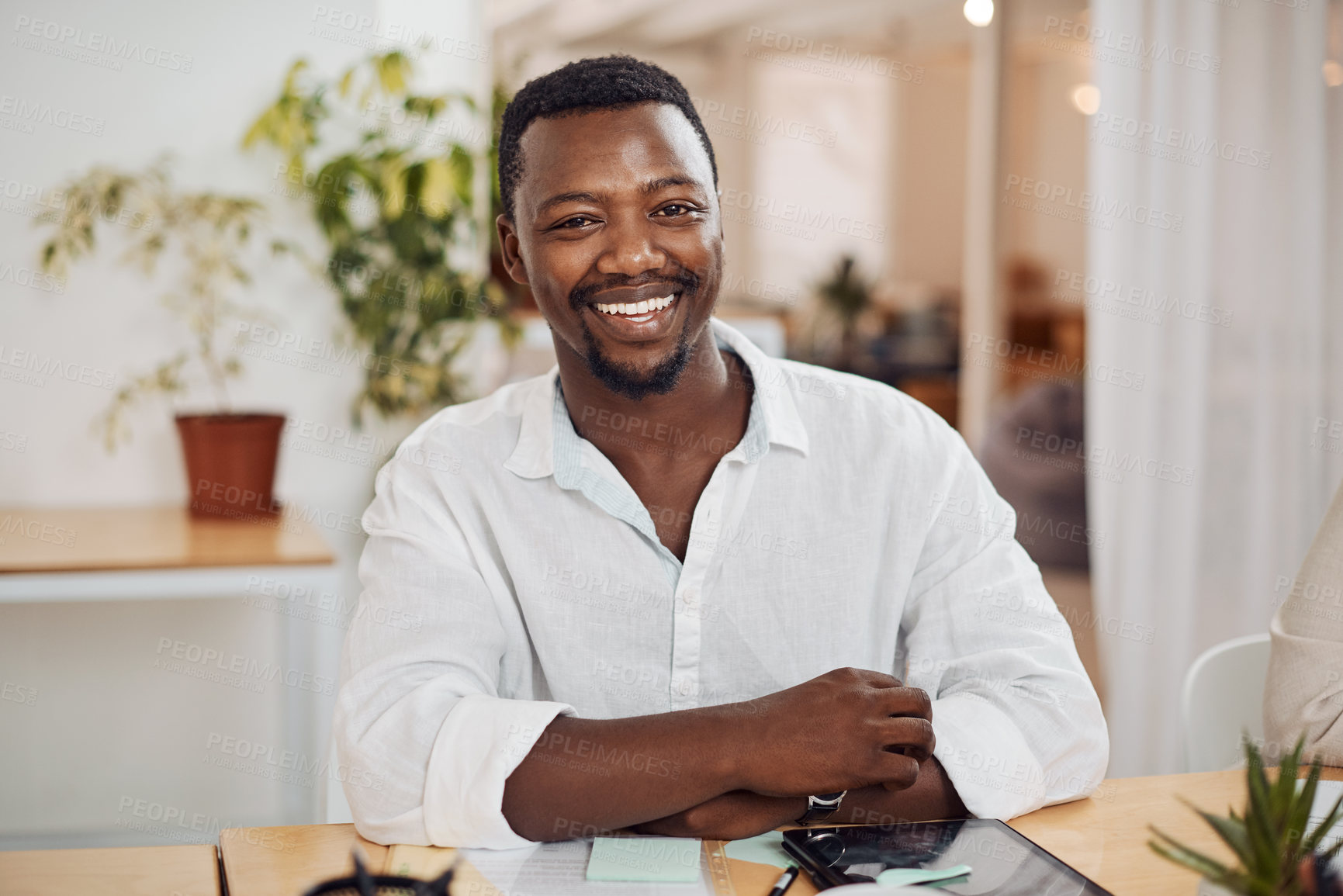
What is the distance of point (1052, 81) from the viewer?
6.89m

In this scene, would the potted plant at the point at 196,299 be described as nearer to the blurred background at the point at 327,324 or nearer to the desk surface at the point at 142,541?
the blurred background at the point at 327,324

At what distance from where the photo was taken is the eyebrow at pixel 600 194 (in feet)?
4.27

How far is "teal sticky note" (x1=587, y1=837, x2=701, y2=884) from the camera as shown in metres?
0.95

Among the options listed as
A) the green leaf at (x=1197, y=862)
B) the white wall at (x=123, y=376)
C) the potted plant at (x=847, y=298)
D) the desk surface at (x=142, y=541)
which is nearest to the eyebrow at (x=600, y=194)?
the green leaf at (x=1197, y=862)

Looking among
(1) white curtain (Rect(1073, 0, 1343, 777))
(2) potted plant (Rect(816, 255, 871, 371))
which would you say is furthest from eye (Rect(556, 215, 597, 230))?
(2) potted plant (Rect(816, 255, 871, 371))

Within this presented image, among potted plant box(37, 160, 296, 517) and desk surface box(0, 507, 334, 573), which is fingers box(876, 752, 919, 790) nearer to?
desk surface box(0, 507, 334, 573)

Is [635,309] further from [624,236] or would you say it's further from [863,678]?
[863,678]

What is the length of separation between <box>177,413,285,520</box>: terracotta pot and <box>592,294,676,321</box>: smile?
1.37 meters

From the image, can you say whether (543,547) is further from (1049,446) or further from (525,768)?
(1049,446)

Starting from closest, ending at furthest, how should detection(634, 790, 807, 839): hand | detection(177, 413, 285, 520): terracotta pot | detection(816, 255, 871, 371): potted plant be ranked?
detection(634, 790, 807, 839): hand < detection(177, 413, 285, 520): terracotta pot < detection(816, 255, 871, 371): potted plant

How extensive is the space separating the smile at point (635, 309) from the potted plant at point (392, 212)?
4.45ft

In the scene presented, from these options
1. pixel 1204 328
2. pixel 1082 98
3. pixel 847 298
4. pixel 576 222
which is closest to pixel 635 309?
pixel 576 222

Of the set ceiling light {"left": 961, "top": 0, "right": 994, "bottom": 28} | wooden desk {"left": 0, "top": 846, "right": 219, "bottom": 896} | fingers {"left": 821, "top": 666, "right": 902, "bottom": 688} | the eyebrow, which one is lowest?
wooden desk {"left": 0, "top": 846, "right": 219, "bottom": 896}

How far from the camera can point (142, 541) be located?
2256 mm
